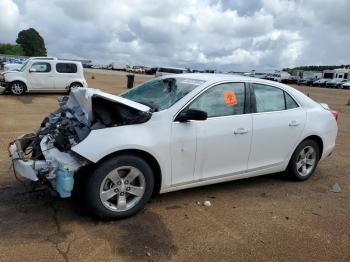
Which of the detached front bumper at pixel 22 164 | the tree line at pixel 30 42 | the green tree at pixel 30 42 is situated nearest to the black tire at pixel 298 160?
the detached front bumper at pixel 22 164

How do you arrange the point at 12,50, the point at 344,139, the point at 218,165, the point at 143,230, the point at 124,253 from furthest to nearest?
the point at 12,50
the point at 344,139
the point at 218,165
the point at 143,230
the point at 124,253

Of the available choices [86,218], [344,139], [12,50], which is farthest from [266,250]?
[12,50]

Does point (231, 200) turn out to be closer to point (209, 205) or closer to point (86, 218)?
point (209, 205)

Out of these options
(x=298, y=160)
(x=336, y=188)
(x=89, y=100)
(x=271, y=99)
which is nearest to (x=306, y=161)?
(x=298, y=160)

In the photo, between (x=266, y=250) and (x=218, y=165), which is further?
(x=218, y=165)

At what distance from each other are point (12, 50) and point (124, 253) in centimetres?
12893

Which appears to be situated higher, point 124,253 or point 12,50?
point 12,50

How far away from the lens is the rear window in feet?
58.3

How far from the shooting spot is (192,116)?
13.2ft

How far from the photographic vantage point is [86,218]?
3.93 metres

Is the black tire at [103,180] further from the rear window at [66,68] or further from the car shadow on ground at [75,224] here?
the rear window at [66,68]

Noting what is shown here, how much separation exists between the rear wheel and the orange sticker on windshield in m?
14.3

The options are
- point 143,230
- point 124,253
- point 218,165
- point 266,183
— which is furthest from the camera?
point 266,183

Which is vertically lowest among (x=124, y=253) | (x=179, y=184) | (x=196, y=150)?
(x=124, y=253)
